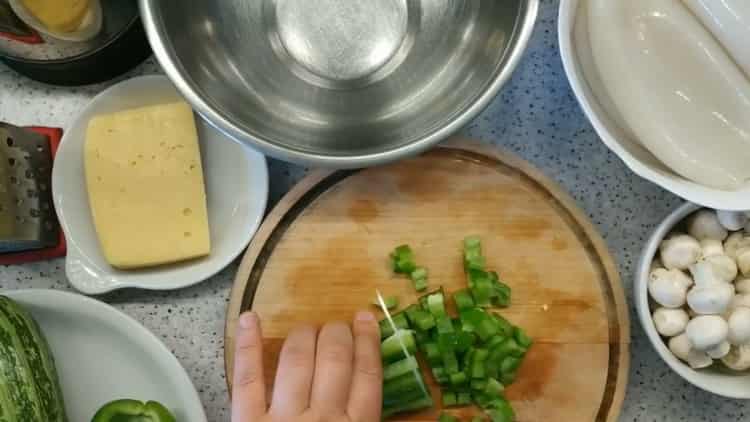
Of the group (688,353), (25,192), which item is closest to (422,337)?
(688,353)

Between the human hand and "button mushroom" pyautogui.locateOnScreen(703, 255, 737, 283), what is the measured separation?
45 cm

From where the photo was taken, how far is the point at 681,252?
3.54 feet

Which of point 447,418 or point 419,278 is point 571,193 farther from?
point 447,418

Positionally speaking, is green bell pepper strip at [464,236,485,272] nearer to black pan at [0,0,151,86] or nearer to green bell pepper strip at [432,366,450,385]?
green bell pepper strip at [432,366,450,385]

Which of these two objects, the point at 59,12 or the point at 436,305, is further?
the point at 436,305

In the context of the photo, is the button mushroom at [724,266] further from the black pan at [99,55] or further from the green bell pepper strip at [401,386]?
the black pan at [99,55]

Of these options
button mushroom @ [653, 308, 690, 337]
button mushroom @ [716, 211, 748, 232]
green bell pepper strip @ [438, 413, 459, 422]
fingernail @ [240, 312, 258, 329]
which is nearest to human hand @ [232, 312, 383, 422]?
fingernail @ [240, 312, 258, 329]

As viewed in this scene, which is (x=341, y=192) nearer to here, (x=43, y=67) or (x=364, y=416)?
(x=364, y=416)

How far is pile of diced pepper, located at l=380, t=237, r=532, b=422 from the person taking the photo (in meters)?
1.11

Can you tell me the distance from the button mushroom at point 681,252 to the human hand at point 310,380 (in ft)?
1.32

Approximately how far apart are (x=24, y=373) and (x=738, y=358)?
0.92 m

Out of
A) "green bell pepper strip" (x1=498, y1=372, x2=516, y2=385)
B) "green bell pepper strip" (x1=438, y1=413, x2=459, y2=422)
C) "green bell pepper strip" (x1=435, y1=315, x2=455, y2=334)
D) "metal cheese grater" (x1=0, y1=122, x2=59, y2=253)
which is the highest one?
"metal cheese grater" (x1=0, y1=122, x2=59, y2=253)

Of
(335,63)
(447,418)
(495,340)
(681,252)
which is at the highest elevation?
(335,63)

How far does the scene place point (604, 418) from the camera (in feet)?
3.73
